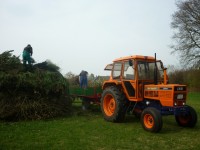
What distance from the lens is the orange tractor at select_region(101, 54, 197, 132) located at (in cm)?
752

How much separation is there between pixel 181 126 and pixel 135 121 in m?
1.69

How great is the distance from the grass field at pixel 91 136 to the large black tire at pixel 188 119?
19 centimetres

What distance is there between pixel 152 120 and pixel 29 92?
15.4 feet

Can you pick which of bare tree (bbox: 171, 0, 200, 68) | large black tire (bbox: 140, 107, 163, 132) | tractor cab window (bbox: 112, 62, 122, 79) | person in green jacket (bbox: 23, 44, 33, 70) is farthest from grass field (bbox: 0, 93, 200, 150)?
bare tree (bbox: 171, 0, 200, 68)

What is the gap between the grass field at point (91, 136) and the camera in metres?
5.81

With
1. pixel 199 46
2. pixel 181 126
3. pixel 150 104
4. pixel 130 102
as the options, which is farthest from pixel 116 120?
pixel 199 46

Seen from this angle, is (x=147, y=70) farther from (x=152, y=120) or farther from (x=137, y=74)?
(x=152, y=120)

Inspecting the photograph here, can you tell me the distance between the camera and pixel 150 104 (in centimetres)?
823

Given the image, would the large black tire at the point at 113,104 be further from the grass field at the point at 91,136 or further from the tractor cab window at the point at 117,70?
the tractor cab window at the point at 117,70

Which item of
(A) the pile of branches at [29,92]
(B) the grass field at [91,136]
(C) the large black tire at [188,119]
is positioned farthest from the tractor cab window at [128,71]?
(A) the pile of branches at [29,92]

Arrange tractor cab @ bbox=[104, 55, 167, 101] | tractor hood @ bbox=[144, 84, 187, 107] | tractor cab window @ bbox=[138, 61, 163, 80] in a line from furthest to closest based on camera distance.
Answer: tractor cab window @ bbox=[138, 61, 163, 80] < tractor cab @ bbox=[104, 55, 167, 101] < tractor hood @ bbox=[144, 84, 187, 107]

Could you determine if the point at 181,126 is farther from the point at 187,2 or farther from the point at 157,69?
the point at 187,2

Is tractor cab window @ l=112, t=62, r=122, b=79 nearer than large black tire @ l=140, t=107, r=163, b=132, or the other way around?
large black tire @ l=140, t=107, r=163, b=132

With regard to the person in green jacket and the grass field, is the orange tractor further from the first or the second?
the person in green jacket
